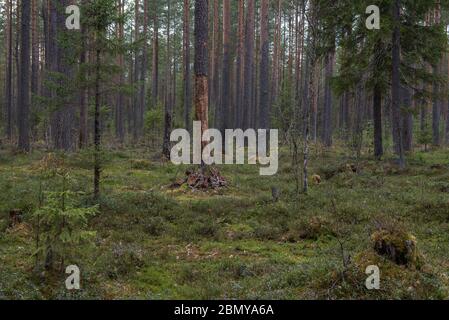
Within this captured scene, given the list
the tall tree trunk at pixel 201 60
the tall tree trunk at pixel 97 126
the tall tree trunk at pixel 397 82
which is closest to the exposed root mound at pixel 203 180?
the tall tree trunk at pixel 201 60

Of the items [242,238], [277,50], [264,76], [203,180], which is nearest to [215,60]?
[277,50]

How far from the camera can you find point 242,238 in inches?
394

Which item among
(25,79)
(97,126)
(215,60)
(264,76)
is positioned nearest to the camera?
(97,126)

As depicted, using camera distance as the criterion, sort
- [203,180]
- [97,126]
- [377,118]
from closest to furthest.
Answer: [97,126] < [203,180] < [377,118]

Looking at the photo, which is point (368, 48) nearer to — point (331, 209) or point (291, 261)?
point (331, 209)

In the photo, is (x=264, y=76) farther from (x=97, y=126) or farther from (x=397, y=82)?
(x=97, y=126)

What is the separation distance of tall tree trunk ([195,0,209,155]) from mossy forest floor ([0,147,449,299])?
8.10 ft

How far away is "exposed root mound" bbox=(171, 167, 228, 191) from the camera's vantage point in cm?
1433

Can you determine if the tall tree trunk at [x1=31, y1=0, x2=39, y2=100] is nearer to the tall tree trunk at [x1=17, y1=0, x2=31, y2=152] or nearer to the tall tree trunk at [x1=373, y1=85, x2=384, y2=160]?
the tall tree trunk at [x1=17, y1=0, x2=31, y2=152]

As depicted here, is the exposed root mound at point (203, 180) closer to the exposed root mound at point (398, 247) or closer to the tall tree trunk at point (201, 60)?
the tall tree trunk at point (201, 60)

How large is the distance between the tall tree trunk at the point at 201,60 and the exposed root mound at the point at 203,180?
916 millimetres

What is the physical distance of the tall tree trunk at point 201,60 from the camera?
14.6 metres

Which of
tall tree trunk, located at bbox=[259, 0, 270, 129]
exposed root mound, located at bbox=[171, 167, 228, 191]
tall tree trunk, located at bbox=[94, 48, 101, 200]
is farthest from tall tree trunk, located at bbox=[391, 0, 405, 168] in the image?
tall tree trunk, located at bbox=[94, 48, 101, 200]

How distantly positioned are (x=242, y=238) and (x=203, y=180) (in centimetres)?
469
